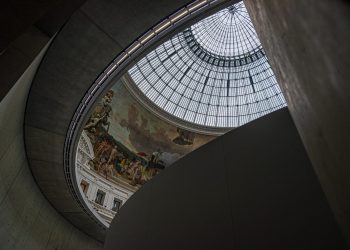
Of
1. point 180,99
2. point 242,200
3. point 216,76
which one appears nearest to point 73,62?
point 242,200

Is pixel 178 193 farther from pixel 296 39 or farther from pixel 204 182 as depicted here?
pixel 296 39

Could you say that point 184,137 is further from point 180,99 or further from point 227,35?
point 227,35

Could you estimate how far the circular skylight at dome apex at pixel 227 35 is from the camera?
3219cm

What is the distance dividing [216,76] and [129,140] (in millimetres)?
14559

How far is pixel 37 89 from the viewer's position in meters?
10.7

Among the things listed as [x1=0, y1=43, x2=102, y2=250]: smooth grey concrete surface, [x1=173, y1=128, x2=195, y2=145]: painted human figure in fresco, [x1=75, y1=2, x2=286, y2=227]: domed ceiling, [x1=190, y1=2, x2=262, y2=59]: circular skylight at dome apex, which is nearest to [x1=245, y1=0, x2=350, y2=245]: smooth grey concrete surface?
[x1=0, y1=43, x2=102, y2=250]: smooth grey concrete surface

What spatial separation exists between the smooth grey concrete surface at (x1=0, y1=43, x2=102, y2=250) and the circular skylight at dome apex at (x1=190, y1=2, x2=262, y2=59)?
956 inches

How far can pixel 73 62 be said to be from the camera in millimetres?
10047

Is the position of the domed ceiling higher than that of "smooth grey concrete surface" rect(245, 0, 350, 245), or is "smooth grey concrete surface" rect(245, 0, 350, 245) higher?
the domed ceiling

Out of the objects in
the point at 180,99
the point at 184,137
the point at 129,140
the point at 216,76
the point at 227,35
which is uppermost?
the point at 227,35

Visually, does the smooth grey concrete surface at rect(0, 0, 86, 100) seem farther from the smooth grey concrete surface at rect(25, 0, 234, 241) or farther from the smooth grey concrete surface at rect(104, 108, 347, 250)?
the smooth grey concrete surface at rect(104, 108, 347, 250)

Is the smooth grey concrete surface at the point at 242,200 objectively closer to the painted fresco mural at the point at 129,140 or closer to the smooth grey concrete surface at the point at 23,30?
the smooth grey concrete surface at the point at 23,30

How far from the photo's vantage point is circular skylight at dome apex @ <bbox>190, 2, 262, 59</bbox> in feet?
106

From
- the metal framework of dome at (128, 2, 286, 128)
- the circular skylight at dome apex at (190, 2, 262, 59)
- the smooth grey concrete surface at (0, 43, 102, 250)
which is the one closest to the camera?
the smooth grey concrete surface at (0, 43, 102, 250)
